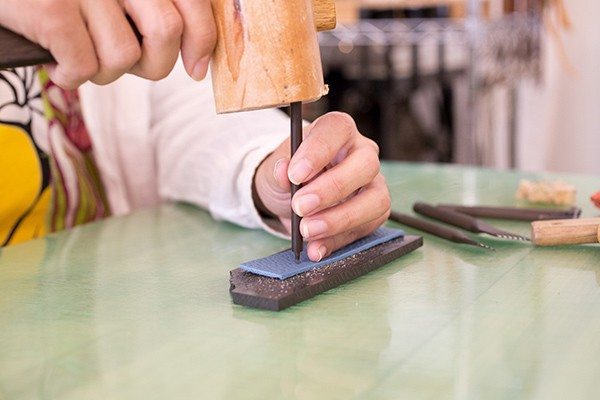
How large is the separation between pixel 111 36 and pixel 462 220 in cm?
40

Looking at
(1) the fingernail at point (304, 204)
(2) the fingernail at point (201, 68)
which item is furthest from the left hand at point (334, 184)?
(2) the fingernail at point (201, 68)

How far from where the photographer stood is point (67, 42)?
0.62 m

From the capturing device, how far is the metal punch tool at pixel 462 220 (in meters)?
0.78

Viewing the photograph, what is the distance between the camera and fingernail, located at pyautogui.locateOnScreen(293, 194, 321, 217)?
0.68 metres

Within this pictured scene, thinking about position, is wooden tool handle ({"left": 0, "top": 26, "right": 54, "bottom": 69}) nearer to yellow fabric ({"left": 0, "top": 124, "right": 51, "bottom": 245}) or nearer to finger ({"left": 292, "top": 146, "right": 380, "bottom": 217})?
finger ({"left": 292, "top": 146, "right": 380, "bottom": 217})

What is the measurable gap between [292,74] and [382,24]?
155 cm

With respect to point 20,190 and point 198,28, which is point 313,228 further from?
point 20,190

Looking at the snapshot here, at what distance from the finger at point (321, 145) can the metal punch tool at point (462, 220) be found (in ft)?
0.50

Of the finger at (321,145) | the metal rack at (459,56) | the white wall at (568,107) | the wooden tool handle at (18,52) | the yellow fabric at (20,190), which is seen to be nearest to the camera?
the wooden tool handle at (18,52)

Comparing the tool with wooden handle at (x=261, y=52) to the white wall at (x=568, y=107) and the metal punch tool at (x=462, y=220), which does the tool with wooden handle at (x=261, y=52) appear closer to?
the metal punch tool at (x=462, y=220)

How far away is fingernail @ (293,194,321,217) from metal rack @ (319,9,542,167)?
1384 millimetres

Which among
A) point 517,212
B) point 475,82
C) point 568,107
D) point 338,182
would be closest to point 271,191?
point 338,182

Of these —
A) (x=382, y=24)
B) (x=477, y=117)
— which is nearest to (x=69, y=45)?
(x=382, y=24)

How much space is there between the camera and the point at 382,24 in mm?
2105
